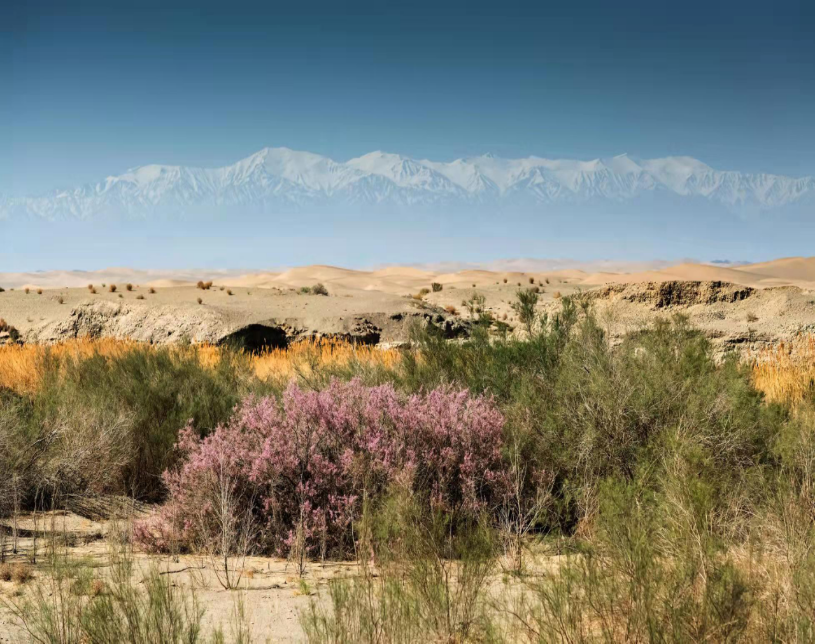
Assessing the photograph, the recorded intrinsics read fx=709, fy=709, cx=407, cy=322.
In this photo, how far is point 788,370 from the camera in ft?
34.3

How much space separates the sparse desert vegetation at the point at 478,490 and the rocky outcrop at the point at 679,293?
6.73 metres

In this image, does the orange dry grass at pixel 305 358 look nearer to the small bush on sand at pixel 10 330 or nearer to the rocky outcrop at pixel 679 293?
the rocky outcrop at pixel 679 293

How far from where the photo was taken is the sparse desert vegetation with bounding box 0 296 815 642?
3.62m

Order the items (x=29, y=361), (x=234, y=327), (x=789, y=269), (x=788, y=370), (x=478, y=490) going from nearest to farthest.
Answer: (x=478, y=490), (x=788, y=370), (x=29, y=361), (x=234, y=327), (x=789, y=269)

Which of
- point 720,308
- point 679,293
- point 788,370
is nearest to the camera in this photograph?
point 788,370

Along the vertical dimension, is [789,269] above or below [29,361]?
above

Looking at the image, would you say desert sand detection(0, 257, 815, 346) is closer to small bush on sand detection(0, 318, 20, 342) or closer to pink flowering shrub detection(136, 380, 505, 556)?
small bush on sand detection(0, 318, 20, 342)

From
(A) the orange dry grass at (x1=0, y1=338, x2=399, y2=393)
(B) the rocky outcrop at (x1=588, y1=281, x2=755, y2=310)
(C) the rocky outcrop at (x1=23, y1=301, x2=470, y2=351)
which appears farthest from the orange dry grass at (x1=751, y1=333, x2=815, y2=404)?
(C) the rocky outcrop at (x1=23, y1=301, x2=470, y2=351)

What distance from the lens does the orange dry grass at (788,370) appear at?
896cm

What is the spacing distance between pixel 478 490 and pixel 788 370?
6.56m

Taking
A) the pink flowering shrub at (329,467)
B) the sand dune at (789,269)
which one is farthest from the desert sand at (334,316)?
the sand dune at (789,269)

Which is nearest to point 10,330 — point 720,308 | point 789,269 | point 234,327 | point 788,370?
point 234,327

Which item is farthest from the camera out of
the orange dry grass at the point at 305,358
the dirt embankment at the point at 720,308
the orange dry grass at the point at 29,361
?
the dirt embankment at the point at 720,308

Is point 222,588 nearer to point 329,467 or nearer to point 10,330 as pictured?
point 329,467
